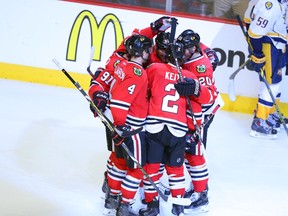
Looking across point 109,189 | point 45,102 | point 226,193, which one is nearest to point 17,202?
point 109,189

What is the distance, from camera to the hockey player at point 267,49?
5094mm

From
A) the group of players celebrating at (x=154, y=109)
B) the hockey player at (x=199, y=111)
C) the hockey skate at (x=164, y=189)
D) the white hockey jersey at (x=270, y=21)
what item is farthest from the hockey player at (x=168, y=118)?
the white hockey jersey at (x=270, y=21)

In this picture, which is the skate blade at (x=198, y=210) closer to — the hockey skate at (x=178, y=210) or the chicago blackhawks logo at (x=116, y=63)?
the hockey skate at (x=178, y=210)

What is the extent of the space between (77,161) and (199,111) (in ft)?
3.85

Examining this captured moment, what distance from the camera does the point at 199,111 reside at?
3854 millimetres

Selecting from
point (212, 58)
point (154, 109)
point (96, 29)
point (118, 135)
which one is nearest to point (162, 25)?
point (212, 58)

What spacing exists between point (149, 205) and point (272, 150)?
62.0 inches

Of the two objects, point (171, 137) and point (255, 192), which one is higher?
point (171, 137)

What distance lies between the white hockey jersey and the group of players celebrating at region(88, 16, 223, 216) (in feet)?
3.92

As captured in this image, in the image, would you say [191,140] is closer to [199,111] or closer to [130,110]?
[199,111]

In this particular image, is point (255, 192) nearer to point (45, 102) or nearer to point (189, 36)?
point (189, 36)

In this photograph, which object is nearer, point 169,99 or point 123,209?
point 169,99

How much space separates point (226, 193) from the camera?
14.5 ft

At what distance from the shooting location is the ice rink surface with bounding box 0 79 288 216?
13.6 ft
